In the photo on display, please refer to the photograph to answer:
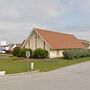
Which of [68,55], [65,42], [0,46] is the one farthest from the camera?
[0,46]

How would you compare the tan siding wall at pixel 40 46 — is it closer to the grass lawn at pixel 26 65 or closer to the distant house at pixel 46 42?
the distant house at pixel 46 42

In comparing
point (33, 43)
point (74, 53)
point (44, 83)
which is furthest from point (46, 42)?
point (44, 83)

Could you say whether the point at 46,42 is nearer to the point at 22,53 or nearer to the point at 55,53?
the point at 55,53

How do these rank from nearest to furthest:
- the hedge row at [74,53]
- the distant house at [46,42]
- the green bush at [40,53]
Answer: the hedge row at [74,53] < the green bush at [40,53] < the distant house at [46,42]

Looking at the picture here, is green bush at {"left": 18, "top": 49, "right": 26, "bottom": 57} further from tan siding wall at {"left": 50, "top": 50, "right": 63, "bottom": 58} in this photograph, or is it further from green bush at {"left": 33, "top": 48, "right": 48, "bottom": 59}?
tan siding wall at {"left": 50, "top": 50, "right": 63, "bottom": 58}

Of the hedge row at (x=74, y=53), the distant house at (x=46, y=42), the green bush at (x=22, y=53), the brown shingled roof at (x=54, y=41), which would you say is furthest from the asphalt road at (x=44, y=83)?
the green bush at (x=22, y=53)

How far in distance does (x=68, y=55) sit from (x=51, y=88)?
118 ft

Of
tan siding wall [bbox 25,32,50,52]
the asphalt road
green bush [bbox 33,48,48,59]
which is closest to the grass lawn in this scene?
the asphalt road

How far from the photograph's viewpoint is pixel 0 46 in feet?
331

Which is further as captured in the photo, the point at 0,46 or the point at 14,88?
the point at 0,46

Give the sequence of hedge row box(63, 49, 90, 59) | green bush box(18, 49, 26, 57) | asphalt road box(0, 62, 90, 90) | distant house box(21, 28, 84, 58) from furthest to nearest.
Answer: green bush box(18, 49, 26, 57), distant house box(21, 28, 84, 58), hedge row box(63, 49, 90, 59), asphalt road box(0, 62, 90, 90)

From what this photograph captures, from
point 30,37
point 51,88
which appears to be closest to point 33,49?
point 30,37

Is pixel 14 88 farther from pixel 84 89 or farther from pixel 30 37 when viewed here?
pixel 30 37

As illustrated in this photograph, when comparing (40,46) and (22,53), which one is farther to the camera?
(40,46)
